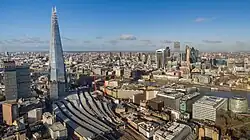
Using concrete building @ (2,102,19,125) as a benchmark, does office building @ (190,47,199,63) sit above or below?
above

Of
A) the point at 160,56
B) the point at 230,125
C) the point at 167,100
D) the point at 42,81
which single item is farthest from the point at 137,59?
the point at 230,125

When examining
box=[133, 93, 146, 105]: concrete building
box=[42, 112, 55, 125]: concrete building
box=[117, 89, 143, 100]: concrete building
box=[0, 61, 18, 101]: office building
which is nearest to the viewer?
box=[42, 112, 55, 125]: concrete building

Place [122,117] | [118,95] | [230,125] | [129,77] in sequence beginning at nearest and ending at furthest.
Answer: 1. [230,125]
2. [122,117]
3. [118,95]
4. [129,77]

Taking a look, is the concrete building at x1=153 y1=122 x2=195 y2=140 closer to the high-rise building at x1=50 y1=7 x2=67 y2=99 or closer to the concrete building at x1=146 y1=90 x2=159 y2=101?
the concrete building at x1=146 y1=90 x2=159 y2=101

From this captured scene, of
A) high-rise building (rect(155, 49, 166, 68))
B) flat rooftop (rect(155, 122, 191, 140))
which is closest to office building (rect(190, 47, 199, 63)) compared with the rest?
high-rise building (rect(155, 49, 166, 68))

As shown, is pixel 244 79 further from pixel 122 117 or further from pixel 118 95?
pixel 122 117

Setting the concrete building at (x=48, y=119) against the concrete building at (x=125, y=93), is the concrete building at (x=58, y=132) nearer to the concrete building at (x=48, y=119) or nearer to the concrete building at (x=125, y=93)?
the concrete building at (x=48, y=119)

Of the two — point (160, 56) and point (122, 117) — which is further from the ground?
point (160, 56)
